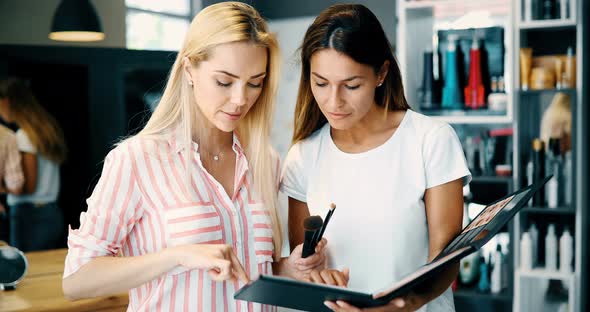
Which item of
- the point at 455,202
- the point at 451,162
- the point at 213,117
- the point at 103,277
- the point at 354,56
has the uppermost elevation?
the point at 354,56

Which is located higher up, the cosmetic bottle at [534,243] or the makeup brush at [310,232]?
the makeup brush at [310,232]

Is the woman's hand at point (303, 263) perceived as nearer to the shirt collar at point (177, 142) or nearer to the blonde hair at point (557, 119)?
the shirt collar at point (177, 142)

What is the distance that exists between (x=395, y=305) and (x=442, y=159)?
1.37 ft

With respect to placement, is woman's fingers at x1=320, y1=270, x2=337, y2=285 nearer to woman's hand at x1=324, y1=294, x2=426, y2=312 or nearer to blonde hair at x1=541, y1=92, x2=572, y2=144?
woman's hand at x1=324, y1=294, x2=426, y2=312

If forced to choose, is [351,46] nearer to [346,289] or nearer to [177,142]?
[177,142]

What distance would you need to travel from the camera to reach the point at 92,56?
2.00 m

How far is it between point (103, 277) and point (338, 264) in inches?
24.7

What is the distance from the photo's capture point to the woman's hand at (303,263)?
157 centimetres

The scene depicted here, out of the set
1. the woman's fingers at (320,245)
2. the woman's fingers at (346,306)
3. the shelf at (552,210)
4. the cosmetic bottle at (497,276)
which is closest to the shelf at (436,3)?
the shelf at (552,210)

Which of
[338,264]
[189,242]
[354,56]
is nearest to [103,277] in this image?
[189,242]

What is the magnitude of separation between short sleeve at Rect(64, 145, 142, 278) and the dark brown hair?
21.9 inches

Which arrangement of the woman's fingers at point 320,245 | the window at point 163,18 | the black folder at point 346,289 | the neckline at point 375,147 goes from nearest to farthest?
the black folder at point 346,289, the woman's fingers at point 320,245, the neckline at point 375,147, the window at point 163,18

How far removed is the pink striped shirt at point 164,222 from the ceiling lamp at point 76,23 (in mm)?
700

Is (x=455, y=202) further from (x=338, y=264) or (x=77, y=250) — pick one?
(x=77, y=250)
